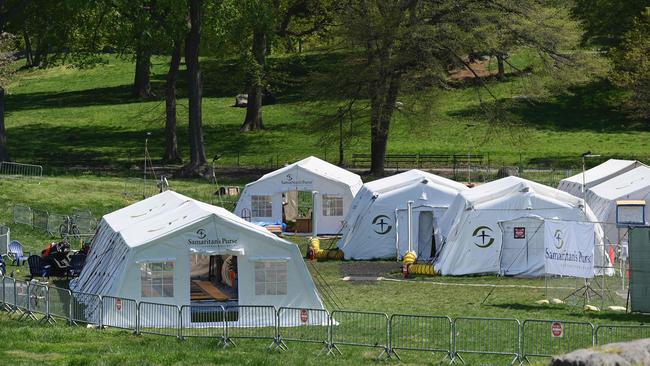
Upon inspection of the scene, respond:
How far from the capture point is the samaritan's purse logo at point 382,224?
44.1 meters

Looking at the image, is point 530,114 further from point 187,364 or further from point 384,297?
point 187,364

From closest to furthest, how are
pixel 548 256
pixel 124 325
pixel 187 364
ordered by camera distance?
1. pixel 187 364
2. pixel 124 325
3. pixel 548 256

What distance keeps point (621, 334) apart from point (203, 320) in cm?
978

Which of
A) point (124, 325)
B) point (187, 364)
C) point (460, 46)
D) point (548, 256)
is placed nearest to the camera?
point (187, 364)

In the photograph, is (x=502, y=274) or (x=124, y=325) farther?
(x=502, y=274)

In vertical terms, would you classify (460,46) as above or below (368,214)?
above

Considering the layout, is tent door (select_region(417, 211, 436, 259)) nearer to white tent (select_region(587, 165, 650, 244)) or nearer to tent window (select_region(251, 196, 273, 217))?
white tent (select_region(587, 165, 650, 244))

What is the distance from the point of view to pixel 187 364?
23.0m

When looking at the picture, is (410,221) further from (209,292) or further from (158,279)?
(158,279)

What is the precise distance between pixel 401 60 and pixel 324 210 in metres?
13.2

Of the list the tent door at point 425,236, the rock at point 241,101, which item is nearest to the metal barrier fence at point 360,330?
the tent door at point 425,236

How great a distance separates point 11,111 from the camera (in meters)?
85.0

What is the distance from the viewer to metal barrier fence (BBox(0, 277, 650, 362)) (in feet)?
82.2

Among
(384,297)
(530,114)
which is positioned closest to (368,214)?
(384,297)
